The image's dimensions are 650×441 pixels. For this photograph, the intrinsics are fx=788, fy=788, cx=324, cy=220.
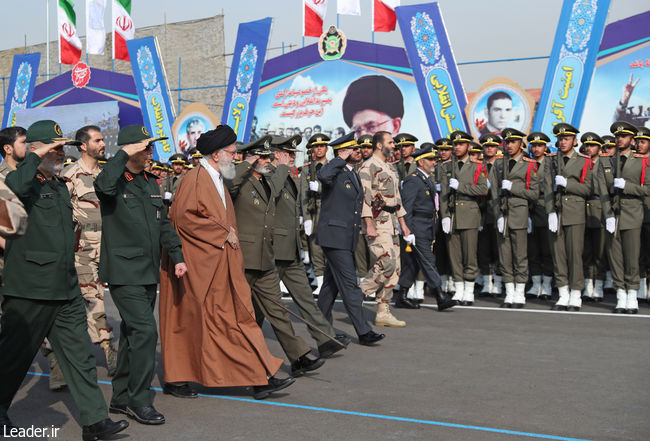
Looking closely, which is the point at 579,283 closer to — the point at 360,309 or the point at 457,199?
the point at 457,199

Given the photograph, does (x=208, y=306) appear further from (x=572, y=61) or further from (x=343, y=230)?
(x=572, y=61)

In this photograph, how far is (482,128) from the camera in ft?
53.2

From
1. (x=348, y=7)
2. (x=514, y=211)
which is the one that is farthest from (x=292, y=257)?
(x=348, y=7)

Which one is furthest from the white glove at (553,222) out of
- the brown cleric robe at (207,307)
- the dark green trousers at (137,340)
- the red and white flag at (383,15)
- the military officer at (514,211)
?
the red and white flag at (383,15)

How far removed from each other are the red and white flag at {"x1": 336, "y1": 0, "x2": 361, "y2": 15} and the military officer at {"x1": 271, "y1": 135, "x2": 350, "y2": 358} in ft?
40.3

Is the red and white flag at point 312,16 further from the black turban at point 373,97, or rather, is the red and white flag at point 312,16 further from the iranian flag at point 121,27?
the iranian flag at point 121,27

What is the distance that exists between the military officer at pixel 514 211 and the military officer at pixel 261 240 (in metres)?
5.30

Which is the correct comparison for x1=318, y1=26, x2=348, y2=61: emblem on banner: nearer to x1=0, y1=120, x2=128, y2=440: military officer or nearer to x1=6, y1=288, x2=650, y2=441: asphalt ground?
x1=6, y1=288, x2=650, y2=441: asphalt ground

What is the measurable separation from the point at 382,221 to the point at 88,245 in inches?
144

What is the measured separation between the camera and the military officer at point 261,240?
7.00m

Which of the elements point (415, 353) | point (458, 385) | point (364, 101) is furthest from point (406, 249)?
point (364, 101)

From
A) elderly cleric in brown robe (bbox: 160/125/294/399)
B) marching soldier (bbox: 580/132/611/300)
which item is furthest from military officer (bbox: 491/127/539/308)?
elderly cleric in brown robe (bbox: 160/125/294/399)

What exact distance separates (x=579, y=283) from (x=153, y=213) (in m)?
7.12

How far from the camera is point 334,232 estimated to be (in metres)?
8.44
